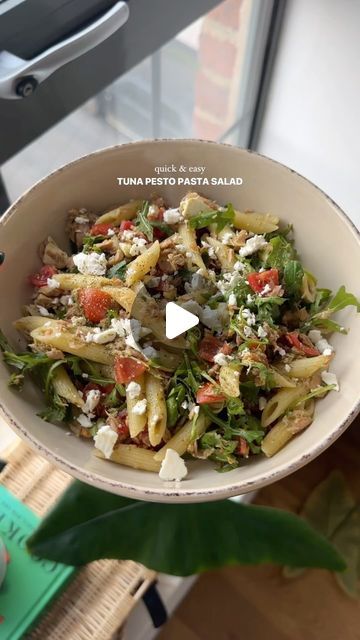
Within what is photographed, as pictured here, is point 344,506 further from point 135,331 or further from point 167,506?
point 135,331

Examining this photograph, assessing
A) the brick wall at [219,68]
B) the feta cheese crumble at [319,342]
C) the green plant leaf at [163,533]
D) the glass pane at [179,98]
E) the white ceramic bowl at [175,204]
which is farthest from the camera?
the brick wall at [219,68]

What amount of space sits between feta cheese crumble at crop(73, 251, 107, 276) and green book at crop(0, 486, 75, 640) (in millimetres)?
496

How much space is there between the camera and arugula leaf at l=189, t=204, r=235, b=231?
2.47 feet

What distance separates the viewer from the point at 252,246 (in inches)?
28.9

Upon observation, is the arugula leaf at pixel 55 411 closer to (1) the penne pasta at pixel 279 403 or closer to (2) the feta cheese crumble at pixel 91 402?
(2) the feta cheese crumble at pixel 91 402

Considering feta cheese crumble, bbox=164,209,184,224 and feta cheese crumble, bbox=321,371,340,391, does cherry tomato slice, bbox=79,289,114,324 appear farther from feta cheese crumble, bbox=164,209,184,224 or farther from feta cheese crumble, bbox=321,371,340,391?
feta cheese crumble, bbox=321,371,340,391

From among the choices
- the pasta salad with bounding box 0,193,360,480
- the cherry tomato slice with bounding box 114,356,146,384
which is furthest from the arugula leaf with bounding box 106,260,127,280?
the cherry tomato slice with bounding box 114,356,146,384

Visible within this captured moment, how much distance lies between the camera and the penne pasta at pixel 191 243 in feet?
2.41

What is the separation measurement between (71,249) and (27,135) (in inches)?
7.2

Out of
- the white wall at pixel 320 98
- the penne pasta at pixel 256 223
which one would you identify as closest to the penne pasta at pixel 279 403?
the penne pasta at pixel 256 223

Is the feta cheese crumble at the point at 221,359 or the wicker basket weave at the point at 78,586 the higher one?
the feta cheese crumble at the point at 221,359

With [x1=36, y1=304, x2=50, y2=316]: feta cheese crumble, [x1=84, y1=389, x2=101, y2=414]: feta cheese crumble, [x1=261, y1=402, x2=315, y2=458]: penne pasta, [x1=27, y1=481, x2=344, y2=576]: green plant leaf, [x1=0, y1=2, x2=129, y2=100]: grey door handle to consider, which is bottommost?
[x1=27, y1=481, x2=344, y2=576]: green plant leaf

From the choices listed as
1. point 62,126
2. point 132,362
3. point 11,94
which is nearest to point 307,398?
point 132,362

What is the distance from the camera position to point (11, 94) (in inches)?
29.2
